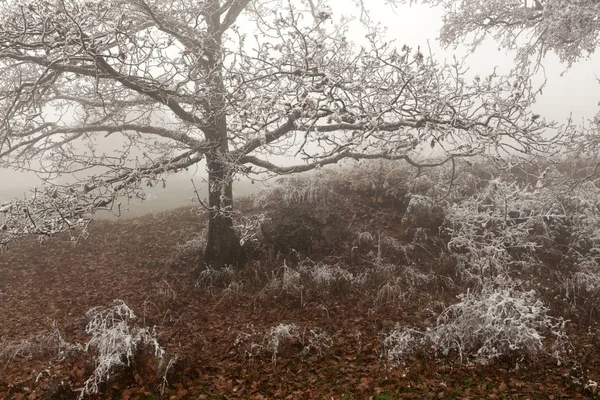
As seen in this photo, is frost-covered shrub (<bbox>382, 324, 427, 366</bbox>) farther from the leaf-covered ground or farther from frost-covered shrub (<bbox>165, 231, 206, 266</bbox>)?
frost-covered shrub (<bbox>165, 231, 206, 266</bbox>)

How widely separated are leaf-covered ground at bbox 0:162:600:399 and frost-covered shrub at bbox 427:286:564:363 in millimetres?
203

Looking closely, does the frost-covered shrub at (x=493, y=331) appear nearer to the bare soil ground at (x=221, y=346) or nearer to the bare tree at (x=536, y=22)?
the bare soil ground at (x=221, y=346)

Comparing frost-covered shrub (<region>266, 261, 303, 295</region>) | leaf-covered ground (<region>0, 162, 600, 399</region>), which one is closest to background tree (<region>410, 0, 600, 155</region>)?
leaf-covered ground (<region>0, 162, 600, 399</region>)

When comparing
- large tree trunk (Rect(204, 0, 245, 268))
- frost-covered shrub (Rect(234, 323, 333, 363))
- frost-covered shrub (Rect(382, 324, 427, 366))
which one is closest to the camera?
frost-covered shrub (Rect(382, 324, 427, 366))

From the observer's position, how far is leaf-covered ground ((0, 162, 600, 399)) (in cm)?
516

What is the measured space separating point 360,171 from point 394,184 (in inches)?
53.8

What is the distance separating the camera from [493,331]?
18.2 feet

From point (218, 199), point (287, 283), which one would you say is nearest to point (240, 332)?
point (287, 283)

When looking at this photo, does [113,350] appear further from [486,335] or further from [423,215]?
[423,215]

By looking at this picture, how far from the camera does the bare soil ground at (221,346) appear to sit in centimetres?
513

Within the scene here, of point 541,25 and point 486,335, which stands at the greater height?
point 541,25

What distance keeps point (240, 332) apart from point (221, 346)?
35cm

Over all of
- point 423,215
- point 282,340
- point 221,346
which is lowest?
point 221,346

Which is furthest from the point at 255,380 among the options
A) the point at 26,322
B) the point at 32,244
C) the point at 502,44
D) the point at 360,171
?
the point at 502,44
